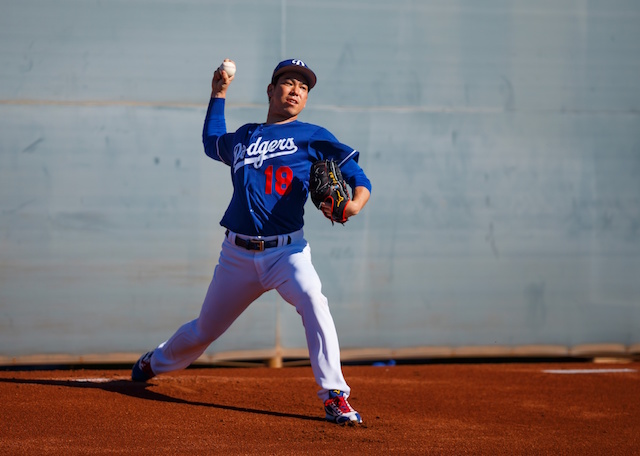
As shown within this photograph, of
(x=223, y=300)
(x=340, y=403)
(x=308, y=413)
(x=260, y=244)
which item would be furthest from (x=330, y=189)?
(x=308, y=413)

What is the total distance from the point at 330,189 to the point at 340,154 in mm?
397

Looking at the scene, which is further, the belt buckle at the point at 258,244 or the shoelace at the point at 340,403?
the belt buckle at the point at 258,244

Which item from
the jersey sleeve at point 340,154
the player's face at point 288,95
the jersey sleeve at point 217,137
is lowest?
the jersey sleeve at point 340,154

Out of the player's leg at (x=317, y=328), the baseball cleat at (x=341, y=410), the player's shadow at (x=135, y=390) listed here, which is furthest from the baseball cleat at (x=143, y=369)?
the baseball cleat at (x=341, y=410)

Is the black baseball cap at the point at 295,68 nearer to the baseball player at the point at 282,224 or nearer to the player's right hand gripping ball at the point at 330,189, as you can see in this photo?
the baseball player at the point at 282,224

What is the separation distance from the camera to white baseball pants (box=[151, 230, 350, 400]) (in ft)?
15.1

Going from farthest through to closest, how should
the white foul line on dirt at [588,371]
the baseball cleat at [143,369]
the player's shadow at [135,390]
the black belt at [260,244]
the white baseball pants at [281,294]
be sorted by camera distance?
the white foul line on dirt at [588,371]
the baseball cleat at [143,369]
the player's shadow at [135,390]
the black belt at [260,244]
the white baseball pants at [281,294]

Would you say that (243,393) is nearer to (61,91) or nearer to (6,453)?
(6,453)

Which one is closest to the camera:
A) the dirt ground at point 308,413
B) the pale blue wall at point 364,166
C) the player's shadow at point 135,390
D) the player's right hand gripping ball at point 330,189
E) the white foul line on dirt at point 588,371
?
the dirt ground at point 308,413

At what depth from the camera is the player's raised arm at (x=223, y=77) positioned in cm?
514

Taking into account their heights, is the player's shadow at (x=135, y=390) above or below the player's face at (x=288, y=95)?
below

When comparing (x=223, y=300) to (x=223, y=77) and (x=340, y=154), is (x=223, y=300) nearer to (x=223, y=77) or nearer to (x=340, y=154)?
(x=340, y=154)

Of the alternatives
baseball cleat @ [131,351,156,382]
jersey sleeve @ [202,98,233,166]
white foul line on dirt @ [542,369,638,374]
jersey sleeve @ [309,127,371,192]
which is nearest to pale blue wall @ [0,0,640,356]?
white foul line on dirt @ [542,369,638,374]

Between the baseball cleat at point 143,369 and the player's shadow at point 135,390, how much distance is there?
46 millimetres
